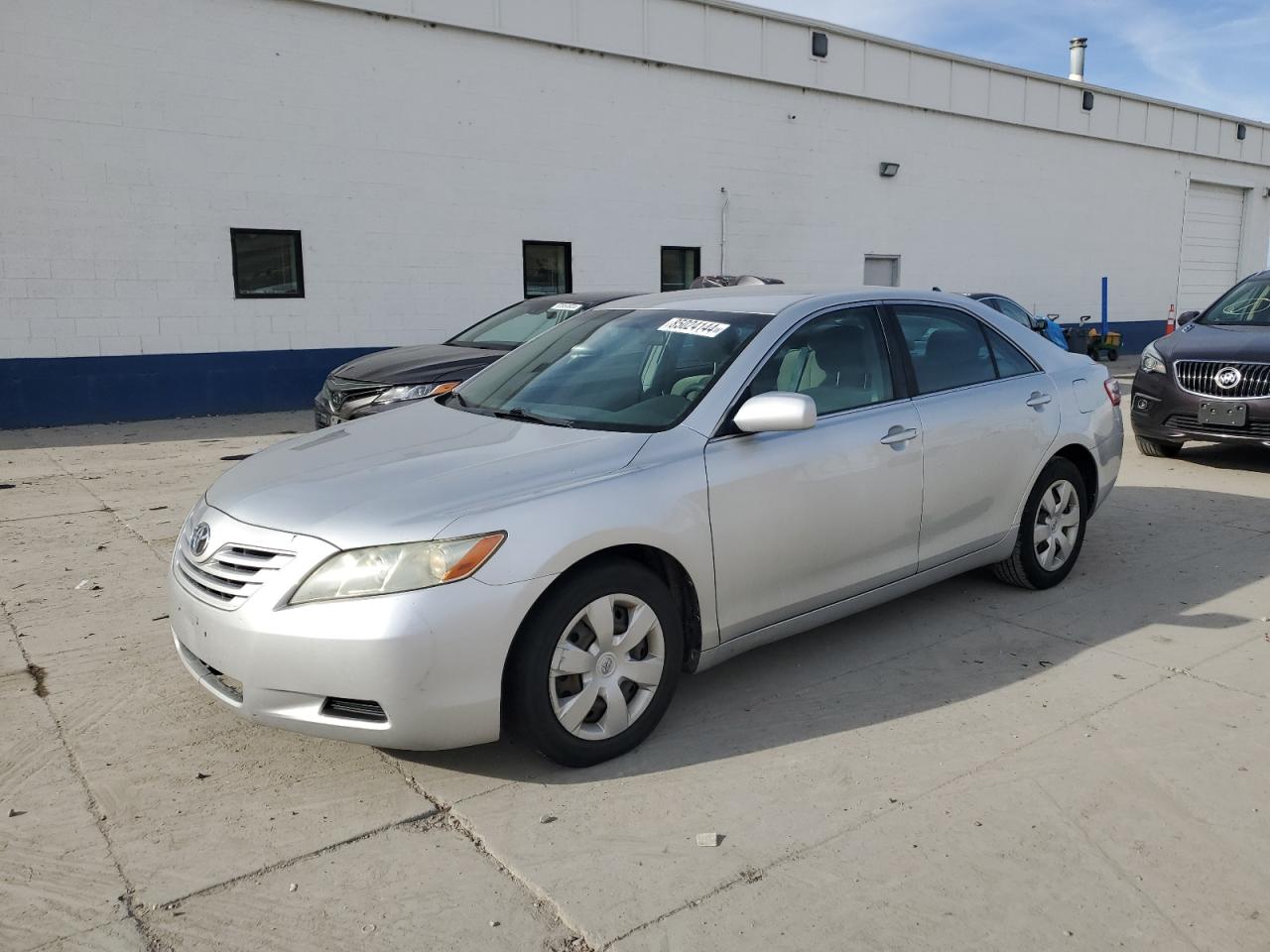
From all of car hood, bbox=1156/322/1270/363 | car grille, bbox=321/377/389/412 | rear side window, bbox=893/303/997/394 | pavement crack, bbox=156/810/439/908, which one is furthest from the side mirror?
car hood, bbox=1156/322/1270/363

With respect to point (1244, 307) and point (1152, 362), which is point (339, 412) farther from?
point (1244, 307)

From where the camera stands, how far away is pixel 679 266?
16.0 meters

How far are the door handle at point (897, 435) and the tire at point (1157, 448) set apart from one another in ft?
19.4

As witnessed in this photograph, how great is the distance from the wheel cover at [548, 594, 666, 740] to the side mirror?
2.52ft

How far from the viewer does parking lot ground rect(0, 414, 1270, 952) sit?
2658 mm

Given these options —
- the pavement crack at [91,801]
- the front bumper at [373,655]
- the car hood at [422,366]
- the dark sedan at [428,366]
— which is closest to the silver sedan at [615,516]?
the front bumper at [373,655]

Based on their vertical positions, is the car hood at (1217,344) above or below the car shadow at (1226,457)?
above

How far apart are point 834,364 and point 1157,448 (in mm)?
6398

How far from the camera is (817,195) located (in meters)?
17.5

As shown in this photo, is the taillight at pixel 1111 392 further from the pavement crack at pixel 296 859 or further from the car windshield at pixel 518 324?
the car windshield at pixel 518 324

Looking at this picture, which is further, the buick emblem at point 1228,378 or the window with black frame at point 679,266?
the window with black frame at point 679,266

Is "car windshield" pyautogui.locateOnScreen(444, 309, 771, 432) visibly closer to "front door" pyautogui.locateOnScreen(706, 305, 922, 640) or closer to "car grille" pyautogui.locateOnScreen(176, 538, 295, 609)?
"front door" pyautogui.locateOnScreen(706, 305, 922, 640)

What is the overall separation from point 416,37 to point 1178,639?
11689 millimetres

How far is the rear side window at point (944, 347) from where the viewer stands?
4.60 metres
